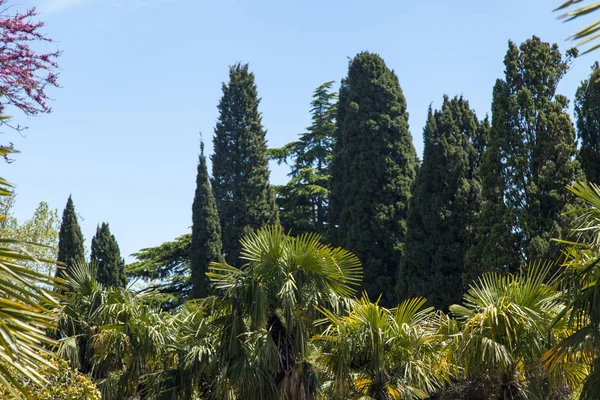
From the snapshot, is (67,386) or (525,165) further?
(525,165)

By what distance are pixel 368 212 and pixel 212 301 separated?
16.2m

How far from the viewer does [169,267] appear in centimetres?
3594

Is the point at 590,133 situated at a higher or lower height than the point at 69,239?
higher

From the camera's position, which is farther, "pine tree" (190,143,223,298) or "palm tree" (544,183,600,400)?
"pine tree" (190,143,223,298)

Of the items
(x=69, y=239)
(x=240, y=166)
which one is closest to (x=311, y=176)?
(x=240, y=166)

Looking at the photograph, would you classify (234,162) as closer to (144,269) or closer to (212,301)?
(144,269)

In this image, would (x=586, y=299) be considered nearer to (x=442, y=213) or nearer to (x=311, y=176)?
(x=442, y=213)

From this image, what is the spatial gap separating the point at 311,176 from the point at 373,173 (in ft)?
23.8

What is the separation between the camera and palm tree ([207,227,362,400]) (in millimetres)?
12414

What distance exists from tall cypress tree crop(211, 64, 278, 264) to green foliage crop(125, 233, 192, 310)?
3239 mm

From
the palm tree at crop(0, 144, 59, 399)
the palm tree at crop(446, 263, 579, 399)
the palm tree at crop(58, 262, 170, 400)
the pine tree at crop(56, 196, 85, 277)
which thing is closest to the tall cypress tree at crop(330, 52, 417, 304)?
the pine tree at crop(56, 196, 85, 277)

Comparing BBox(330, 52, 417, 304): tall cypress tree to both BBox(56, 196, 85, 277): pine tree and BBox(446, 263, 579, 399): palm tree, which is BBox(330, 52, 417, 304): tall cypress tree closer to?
BBox(56, 196, 85, 277): pine tree

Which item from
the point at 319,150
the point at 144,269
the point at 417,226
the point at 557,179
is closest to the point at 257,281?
the point at 557,179

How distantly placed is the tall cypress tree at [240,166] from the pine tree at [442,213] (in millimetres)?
8298
